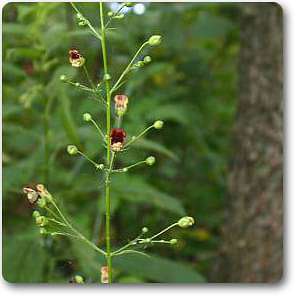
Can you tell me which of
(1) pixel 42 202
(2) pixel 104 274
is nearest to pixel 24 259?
(2) pixel 104 274

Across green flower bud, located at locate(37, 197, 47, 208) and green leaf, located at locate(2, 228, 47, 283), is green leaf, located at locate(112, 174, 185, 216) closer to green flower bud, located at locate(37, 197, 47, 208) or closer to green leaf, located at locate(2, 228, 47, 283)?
green leaf, located at locate(2, 228, 47, 283)

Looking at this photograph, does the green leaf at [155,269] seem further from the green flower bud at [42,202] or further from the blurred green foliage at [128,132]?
the green flower bud at [42,202]

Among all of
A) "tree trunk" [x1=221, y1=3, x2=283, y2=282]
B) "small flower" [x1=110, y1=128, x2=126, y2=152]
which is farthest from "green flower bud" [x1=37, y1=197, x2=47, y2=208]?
"tree trunk" [x1=221, y1=3, x2=283, y2=282]

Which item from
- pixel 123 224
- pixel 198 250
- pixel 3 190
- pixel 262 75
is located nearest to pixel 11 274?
pixel 3 190

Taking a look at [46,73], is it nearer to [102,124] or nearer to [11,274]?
[102,124]

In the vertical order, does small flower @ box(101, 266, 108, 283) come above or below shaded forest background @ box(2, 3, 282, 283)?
below

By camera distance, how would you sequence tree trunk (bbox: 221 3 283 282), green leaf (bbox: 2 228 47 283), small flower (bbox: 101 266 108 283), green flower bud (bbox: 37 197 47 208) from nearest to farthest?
green flower bud (bbox: 37 197 47 208), small flower (bbox: 101 266 108 283), green leaf (bbox: 2 228 47 283), tree trunk (bbox: 221 3 283 282)

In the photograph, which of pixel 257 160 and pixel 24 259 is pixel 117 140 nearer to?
A: pixel 24 259
